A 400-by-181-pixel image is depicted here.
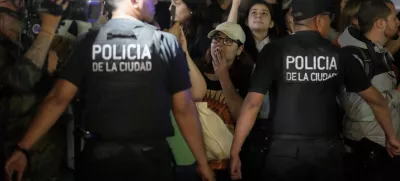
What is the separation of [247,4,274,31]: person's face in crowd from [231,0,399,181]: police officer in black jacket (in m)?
0.63

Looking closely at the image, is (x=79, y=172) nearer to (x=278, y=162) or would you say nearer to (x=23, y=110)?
(x=23, y=110)

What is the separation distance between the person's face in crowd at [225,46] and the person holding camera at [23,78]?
0.85m

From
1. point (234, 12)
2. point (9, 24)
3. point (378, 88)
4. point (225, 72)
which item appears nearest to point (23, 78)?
point (9, 24)

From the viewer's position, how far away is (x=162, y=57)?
205 centimetres

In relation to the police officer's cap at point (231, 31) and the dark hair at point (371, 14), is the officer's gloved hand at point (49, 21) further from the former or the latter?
the dark hair at point (371, 14)

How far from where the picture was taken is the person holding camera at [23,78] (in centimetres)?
257

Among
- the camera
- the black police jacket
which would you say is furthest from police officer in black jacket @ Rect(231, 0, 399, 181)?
the camera

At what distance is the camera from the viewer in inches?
104

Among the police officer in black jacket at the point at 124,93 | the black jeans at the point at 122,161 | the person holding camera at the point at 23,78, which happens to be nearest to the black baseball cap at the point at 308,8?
the police officer in black jacket at the point at 124,93

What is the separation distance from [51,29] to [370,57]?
5.57 feet

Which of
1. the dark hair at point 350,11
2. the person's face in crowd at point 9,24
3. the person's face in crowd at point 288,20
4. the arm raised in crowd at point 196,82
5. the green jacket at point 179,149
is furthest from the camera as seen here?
the person's face in crowd at point 288,20

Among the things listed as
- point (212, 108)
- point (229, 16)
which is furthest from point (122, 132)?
point (229, 16)

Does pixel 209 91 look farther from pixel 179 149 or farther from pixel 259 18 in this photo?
pixel 259 18

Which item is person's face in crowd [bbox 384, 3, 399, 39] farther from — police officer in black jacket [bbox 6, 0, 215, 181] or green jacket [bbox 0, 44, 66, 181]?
green jacket [bbox 0, 44, 66, 181]
